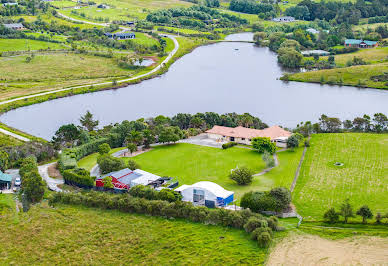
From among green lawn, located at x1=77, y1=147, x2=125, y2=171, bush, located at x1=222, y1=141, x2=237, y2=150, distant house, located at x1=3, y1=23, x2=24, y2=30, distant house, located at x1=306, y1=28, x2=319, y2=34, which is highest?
distant house, located at x1=306, y1=28, x2=319, y2=34

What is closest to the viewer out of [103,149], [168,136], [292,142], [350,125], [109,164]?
[109,164]

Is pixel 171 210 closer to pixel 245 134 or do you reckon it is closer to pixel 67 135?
pixel 245 134

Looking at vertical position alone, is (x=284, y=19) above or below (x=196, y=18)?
above

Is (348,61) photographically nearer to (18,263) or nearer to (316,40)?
(316,40)

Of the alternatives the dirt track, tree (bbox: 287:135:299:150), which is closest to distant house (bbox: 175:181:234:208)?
the dirt track

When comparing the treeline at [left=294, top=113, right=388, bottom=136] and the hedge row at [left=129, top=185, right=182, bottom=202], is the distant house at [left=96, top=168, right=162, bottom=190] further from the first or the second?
the treeline at [left=294, top=113, right=388, bottom=136]

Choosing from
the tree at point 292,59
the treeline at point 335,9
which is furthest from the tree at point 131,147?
the treeline at point 335,9

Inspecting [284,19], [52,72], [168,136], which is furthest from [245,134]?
[284,19]

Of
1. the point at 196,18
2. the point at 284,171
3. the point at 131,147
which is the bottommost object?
the point at 131,147
